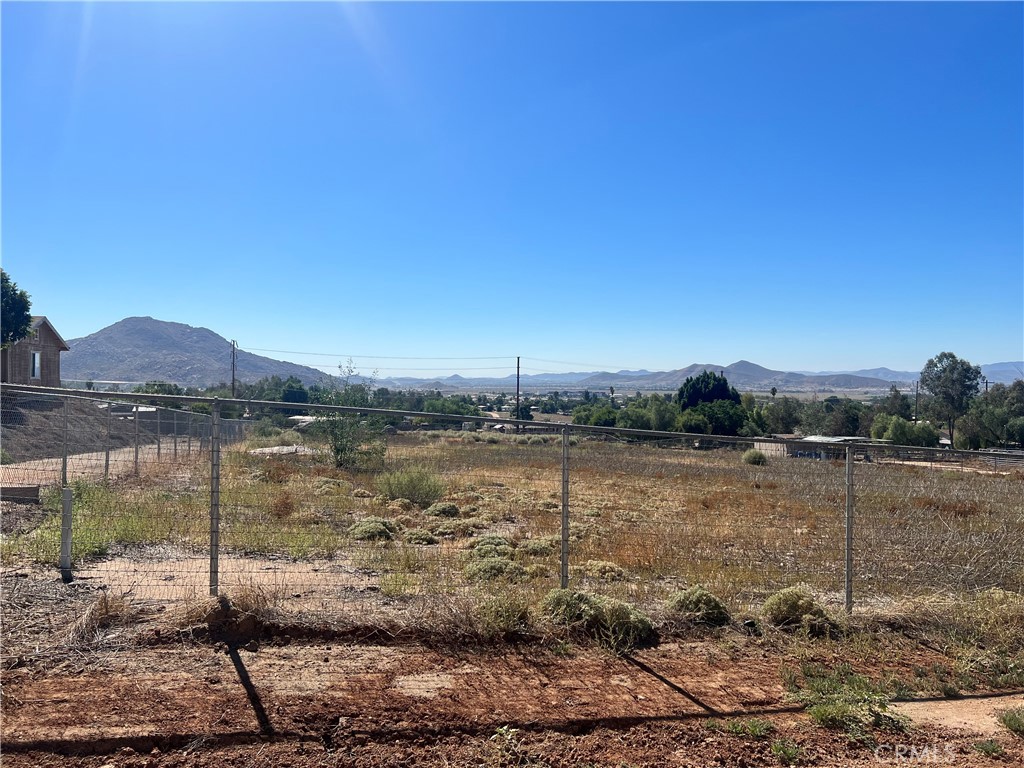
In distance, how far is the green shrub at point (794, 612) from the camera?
6.32m

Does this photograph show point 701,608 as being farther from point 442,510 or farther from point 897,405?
point 897,405

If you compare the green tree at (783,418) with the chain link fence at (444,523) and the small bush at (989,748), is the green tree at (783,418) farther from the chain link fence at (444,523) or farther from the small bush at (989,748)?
the small bush at (989,748)

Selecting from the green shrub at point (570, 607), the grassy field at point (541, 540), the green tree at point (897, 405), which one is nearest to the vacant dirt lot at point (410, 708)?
the green shrub at point (570, 607)

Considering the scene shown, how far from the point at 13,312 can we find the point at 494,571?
1549 inches

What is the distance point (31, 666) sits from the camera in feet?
15.6

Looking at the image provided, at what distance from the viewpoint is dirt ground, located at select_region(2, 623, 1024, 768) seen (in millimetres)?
3953

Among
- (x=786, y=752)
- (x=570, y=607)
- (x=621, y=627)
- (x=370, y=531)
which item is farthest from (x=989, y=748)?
(x=370, y=531)

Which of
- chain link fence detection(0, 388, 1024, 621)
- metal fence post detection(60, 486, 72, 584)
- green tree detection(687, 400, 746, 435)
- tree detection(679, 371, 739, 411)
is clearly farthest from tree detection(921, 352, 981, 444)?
metal fence post detection(60, 486, 72, 584)

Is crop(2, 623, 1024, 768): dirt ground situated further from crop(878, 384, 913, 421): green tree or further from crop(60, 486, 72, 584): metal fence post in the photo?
crop(878, 384, 913, 421): green tree

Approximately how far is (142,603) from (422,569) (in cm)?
271

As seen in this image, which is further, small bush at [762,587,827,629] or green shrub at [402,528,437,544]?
green shrub at [402,528,437,544]

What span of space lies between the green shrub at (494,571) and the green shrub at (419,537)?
2.16m

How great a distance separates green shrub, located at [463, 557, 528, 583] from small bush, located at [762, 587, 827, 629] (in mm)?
2568

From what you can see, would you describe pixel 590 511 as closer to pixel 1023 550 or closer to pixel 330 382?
pixel 1023 550
